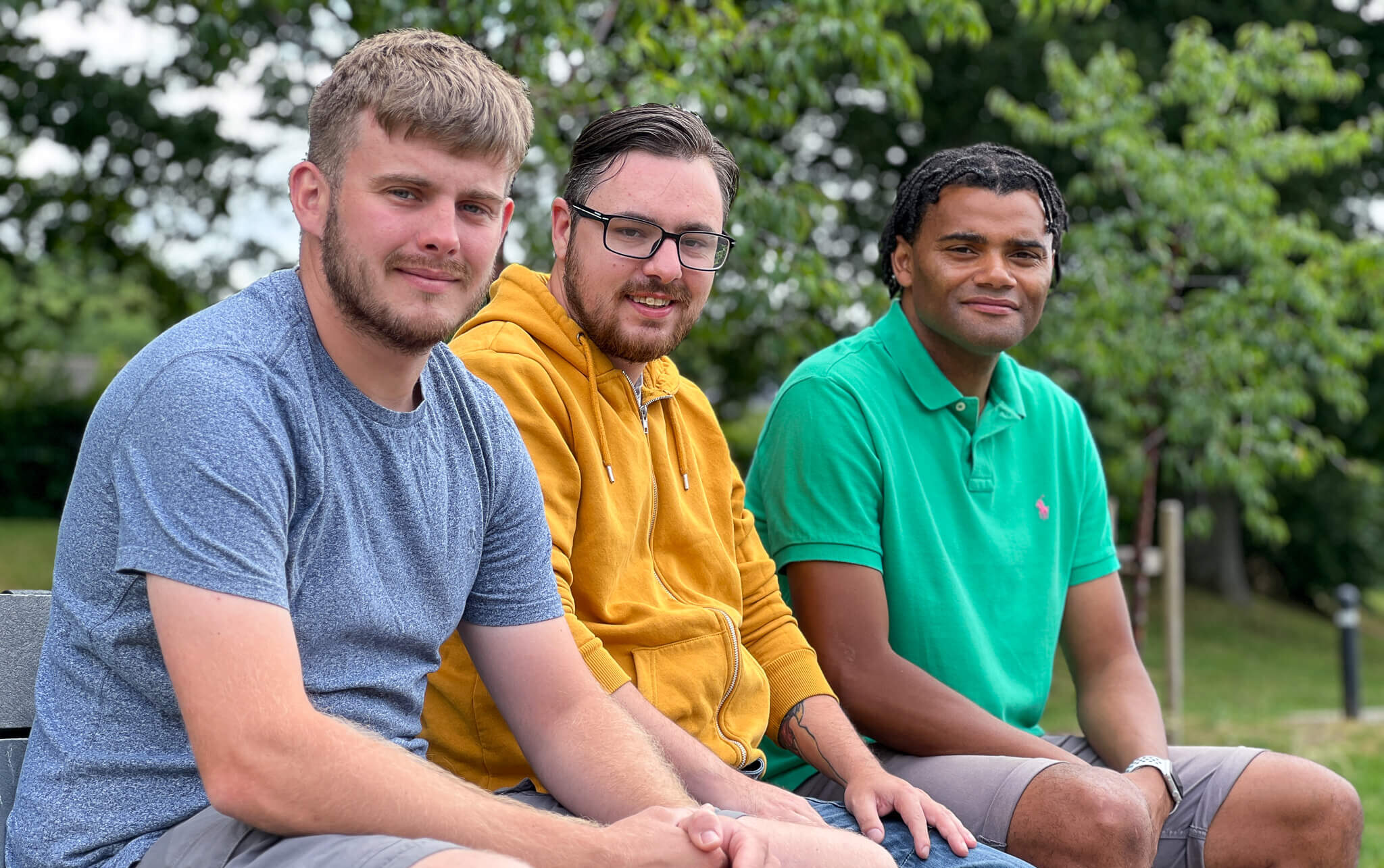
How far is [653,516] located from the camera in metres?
2.53

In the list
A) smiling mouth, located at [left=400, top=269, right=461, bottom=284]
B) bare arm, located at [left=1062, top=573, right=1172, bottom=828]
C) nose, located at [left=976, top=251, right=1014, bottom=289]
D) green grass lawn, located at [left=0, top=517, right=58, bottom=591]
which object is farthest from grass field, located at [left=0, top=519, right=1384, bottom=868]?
smiling mouth, located at [left=400, top=269, right=461, bottom=284]

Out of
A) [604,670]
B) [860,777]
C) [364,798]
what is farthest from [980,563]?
[364,798]

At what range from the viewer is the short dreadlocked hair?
3.13 meters

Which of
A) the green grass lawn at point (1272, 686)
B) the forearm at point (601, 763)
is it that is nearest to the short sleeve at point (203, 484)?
the forearm at point (601, 763)

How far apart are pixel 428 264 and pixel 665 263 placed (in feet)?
2.39

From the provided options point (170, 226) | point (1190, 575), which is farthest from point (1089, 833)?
point (1190, 575)

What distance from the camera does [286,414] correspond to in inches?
69.7

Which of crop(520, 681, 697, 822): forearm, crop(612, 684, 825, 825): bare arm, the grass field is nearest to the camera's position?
crop(520, 681, 697, 822): forearm

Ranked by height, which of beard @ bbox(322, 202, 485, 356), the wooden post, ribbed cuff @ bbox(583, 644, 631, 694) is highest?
beard @ bbox(322, 202, 485, 356)

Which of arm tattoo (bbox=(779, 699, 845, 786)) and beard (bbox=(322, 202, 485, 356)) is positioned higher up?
beard (bbox=(322, 202, 485, 356))

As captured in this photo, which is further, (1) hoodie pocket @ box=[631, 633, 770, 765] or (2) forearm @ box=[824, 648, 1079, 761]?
(2) forearm @ box=[824, 648, 1079, 761]

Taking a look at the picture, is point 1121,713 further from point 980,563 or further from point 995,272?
point 995,272

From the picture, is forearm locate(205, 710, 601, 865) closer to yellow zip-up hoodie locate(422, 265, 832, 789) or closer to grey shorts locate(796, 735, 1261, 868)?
yellow zip-up hoodie locate(422, 265, 832, 789)

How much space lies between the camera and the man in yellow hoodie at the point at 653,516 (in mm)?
2311
